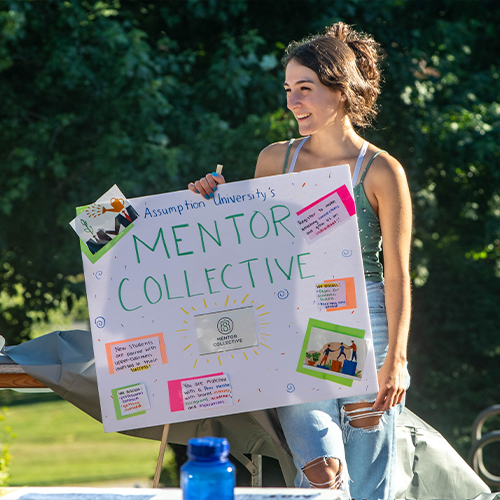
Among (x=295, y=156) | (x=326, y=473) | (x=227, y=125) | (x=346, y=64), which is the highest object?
(x=227, y=125)

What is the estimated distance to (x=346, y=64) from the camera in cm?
207

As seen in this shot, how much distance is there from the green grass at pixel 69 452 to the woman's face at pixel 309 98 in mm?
4756

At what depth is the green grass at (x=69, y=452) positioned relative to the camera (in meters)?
7.22

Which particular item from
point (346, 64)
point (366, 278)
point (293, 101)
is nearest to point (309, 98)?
point (293, 101)

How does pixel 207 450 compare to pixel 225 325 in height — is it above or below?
below

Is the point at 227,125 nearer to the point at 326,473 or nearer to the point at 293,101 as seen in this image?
the point at 293,101

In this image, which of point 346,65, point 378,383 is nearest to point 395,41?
point 346,65

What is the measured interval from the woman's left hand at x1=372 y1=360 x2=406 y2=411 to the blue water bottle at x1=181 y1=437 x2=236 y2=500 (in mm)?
940

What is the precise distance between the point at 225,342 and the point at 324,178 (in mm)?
589

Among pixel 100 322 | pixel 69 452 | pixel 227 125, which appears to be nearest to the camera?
pixel 100 322

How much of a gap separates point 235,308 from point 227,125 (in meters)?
2.82

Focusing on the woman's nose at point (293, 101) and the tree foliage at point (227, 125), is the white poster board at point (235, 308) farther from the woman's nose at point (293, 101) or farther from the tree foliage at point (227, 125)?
the tree foliage at point (227, 125)

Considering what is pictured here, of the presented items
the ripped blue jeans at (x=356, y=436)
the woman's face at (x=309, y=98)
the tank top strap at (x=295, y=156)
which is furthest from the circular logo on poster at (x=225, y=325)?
the woman's face at (x=309, y=98)

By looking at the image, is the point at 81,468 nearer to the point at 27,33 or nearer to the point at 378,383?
the point at 27,33
